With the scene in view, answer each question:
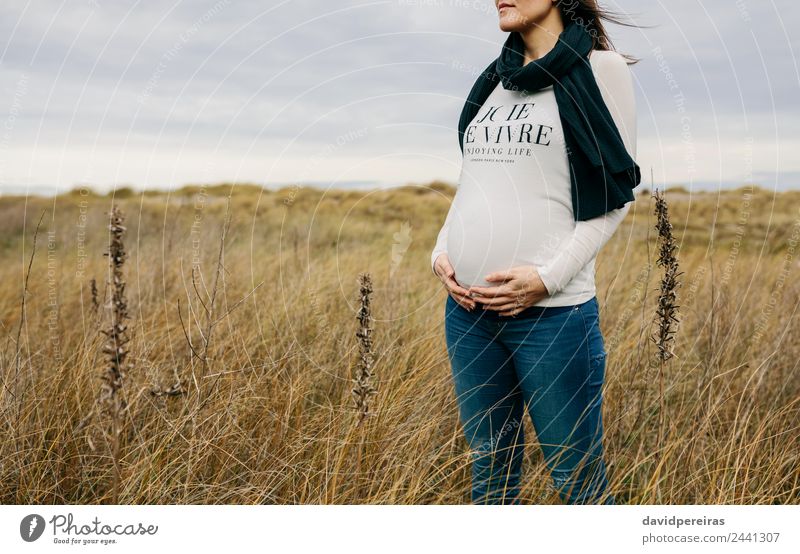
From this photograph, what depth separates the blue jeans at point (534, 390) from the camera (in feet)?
7.43

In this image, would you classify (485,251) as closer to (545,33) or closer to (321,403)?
(545,33)

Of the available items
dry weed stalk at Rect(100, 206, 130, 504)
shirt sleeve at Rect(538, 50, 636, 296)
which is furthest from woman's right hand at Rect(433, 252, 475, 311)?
dry weed stalk at Rect(100, 206, 130, 504)

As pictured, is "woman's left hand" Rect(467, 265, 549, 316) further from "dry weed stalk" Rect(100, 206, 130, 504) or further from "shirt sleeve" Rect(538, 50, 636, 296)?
"dry weed stalk" Rect(100, 206, 130, 504)

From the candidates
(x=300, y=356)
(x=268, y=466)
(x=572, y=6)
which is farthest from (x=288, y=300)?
(x=572, y=6)

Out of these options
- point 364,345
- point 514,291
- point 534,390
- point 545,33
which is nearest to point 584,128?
point 545,33

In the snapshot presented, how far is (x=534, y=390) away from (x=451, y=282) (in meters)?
0.55

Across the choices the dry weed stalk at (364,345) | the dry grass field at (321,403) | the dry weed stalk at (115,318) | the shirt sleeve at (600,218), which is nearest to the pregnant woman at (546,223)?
the shirt sleeve at (600,218)

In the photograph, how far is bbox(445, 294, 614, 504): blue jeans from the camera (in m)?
2.27

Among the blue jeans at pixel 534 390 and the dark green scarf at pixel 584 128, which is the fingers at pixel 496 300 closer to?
the blue jeans at pixel 534 390

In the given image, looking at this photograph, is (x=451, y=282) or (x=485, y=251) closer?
(x=485, y=251)

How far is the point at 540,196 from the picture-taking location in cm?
225
